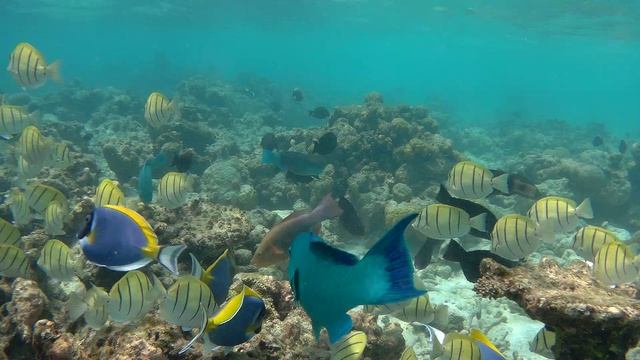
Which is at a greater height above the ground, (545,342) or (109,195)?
(109,195)

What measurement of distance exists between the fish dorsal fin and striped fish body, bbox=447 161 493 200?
422 centimetres

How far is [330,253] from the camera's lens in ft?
5.77

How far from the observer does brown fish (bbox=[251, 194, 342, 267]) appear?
5.49 metres

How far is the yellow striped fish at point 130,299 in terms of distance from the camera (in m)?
3.37

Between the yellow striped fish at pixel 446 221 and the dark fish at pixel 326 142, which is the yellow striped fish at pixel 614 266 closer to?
the yellow striped fish at pixel 446 221

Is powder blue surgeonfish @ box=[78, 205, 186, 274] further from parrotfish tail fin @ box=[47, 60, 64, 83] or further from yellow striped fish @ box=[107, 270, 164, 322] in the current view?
parrotfish tail fin @ box=[47, 60, 64, 83]

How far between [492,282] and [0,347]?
434 cm

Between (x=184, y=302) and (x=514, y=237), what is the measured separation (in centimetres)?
333

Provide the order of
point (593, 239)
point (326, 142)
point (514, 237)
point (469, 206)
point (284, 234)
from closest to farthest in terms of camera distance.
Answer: point (514, 237), point (593, 239), point (284, 234), point (469, 206), point (326, 142)

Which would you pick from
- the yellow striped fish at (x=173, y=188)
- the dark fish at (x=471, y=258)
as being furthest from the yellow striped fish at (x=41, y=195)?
the dark fish at (x=471, y=258)

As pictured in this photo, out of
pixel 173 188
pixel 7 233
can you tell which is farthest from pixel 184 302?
pixel 7 233

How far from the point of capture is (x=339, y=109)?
55.5 ft

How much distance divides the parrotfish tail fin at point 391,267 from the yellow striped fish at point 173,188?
476 cm

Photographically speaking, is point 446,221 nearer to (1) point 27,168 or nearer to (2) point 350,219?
(2) point 350,219
